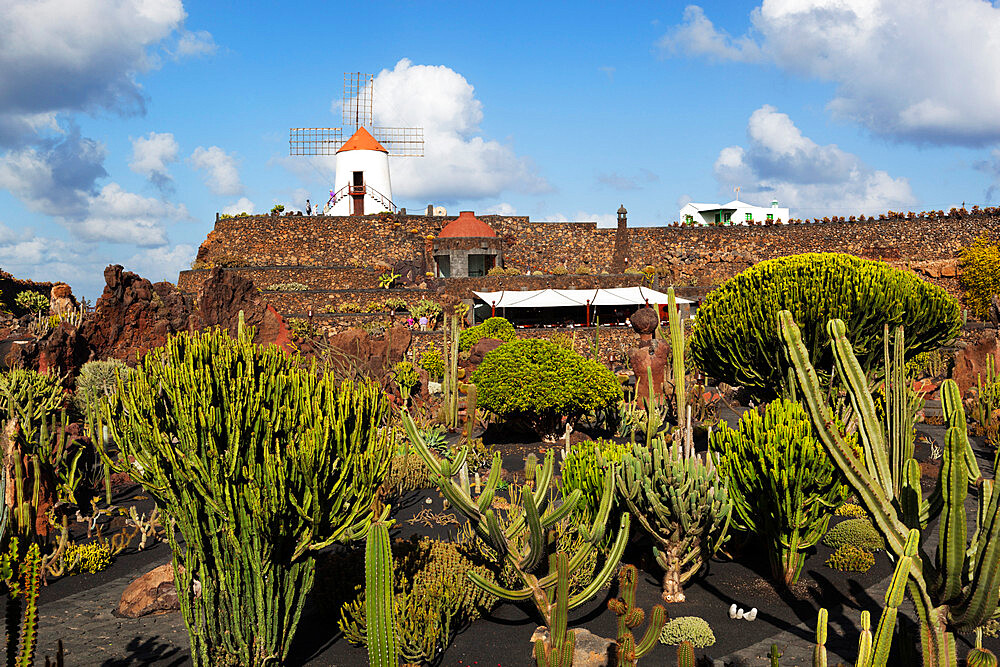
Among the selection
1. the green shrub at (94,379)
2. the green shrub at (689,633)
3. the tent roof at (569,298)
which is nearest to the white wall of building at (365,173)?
the tent roof at (569,298)

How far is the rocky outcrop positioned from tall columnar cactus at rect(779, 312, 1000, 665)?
256 inches

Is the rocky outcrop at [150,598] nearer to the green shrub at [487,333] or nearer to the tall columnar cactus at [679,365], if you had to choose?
the tall columnar cactus at [679,365]

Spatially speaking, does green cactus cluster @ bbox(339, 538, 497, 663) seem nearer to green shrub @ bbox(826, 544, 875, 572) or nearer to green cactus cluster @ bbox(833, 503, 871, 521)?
green shrub @ bbox(826, 544, 875, 572)

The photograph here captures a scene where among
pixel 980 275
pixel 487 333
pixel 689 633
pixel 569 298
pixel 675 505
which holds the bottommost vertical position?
pixel 689 633

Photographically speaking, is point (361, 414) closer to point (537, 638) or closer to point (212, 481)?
point (212, 481)

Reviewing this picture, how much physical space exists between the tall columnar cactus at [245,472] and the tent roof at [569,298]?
72.6 ft

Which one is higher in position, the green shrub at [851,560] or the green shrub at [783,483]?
the green shrub at [783,483]

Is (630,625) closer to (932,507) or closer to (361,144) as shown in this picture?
(932,507)

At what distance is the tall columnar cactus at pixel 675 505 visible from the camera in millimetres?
7734

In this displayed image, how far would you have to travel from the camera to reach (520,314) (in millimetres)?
32281

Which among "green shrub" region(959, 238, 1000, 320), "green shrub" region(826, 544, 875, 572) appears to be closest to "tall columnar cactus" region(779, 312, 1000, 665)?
"green shrub" region(826, 544, 875, 572)

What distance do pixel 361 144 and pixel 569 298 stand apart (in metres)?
17.7

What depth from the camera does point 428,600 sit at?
7016 millimetres

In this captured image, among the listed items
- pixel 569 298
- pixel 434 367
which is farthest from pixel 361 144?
pixel 434 367
